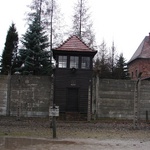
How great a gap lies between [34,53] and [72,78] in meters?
8.80

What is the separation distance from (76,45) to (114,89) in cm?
460

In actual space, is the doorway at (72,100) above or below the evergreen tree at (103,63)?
below

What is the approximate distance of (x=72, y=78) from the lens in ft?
75.1

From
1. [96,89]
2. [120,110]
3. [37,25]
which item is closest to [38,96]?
[96,89]

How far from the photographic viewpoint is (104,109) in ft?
72.9

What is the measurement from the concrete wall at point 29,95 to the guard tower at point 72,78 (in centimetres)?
114

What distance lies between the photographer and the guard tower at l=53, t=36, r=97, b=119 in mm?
22719

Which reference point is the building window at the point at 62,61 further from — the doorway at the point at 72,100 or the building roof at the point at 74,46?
the doorway at the point at 72,100

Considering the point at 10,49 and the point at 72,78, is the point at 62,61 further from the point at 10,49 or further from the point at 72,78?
the point at 10,49

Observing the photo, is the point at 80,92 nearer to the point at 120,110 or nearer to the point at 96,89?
the point at 96,89

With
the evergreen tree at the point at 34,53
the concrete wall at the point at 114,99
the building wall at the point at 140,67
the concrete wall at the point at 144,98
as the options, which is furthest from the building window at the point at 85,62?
the building wall at the point at 140,67

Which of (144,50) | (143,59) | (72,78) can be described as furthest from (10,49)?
(144,50)

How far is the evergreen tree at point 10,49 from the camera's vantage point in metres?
33.4

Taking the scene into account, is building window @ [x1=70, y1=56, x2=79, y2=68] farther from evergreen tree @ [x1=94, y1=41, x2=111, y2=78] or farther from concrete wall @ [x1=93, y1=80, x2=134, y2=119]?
evergreen tree @ [x1=94, y1=41, x2=111, y2=78]
